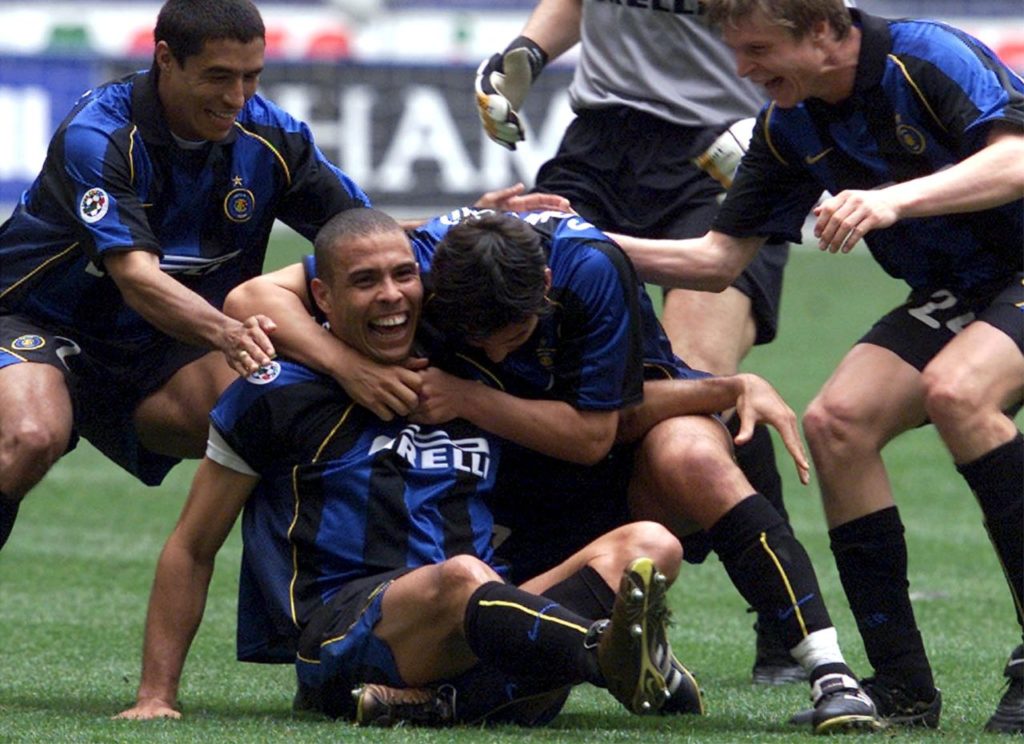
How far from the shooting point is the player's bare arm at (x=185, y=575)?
4.49 metres

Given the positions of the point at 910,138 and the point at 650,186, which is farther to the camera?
the point at 650,186

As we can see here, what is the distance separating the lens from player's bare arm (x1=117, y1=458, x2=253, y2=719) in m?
4.49

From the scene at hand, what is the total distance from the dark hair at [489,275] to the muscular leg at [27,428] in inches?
44.9

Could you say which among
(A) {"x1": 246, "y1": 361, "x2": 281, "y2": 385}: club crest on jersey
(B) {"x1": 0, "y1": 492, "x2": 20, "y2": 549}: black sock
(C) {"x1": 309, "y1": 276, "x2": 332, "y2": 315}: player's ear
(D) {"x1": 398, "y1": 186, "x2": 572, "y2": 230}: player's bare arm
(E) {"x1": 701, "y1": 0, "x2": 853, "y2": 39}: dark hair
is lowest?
(B) {"x1": 0, "y1": 492, "x2": 20, "y2": 549}: black sock

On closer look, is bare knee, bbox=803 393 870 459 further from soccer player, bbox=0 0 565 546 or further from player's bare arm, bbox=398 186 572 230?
soccer player, bbox=0 0 565 546

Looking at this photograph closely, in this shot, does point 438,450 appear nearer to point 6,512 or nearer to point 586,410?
point 586,410

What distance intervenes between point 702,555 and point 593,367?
0.72 meters

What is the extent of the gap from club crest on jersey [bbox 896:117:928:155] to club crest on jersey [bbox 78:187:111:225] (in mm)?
1901

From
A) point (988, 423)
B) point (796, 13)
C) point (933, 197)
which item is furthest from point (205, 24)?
point (988, 423)

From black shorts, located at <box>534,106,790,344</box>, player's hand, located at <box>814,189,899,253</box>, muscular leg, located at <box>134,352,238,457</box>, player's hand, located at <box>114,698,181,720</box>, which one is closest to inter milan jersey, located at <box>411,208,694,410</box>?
player's hand, located at <box>814,189,899,253</box>

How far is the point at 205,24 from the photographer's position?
4973mm

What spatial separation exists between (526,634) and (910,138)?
144cm

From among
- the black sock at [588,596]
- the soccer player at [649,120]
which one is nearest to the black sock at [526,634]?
the black sock at [588,596]

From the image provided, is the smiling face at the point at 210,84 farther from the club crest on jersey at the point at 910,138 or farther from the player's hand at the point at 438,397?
the club crest on jersey at the point at 910,138
